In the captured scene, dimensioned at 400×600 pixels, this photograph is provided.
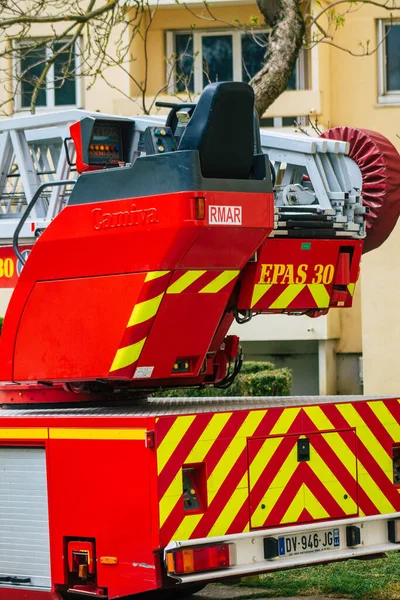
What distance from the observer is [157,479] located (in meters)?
6.91

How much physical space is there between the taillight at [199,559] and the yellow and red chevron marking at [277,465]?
0.11 meters

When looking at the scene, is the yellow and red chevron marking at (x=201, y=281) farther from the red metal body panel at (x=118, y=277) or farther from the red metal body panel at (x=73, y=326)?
the red metal body panel at (x=73, y=326)

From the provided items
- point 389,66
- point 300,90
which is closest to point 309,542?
point 300,90

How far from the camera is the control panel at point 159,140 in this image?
7.18 m

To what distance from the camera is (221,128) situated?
23.1 feet

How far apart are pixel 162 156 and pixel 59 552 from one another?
239 cm

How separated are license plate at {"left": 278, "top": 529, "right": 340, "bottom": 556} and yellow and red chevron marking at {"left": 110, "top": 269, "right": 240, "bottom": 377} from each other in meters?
1.36

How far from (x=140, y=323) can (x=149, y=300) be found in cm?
15

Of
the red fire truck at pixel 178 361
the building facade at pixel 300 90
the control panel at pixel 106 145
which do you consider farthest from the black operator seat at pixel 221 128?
the building facade at pixel 300 90

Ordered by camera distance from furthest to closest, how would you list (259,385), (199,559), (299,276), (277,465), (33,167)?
1. (259,385)
2. (33,167)
3. (299,276)
4. (277,465)
5. (199,559)

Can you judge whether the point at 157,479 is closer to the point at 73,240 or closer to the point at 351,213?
the point at 73,240

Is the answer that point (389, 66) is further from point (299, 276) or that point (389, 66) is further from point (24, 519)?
point (24, 519)

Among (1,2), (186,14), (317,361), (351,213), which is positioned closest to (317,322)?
(317,361)

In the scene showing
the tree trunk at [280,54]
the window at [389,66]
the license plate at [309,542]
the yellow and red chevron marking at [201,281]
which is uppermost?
the window at [389,66]
